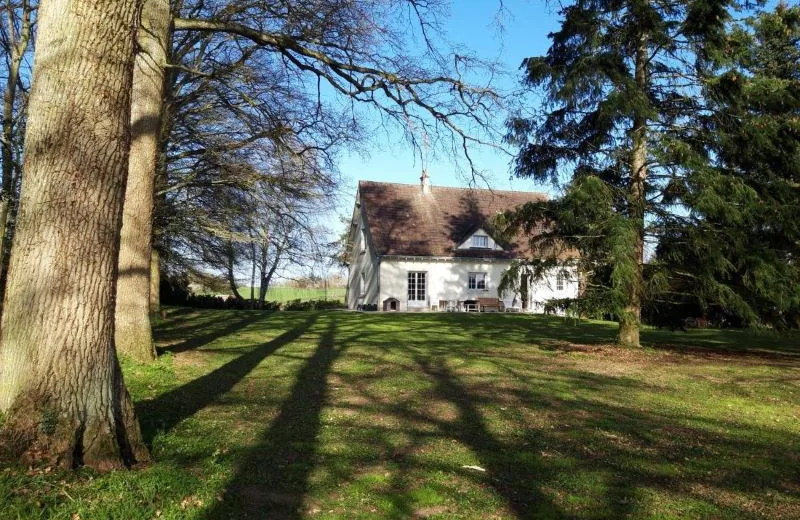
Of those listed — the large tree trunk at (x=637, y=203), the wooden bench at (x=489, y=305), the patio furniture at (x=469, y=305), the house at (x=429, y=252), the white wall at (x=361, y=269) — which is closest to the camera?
the large tree trunk at (x=637, y=203)

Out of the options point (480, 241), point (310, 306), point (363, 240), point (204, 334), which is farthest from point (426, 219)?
point (204, 334)

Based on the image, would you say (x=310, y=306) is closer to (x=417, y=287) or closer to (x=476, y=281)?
(x=417, y=287)

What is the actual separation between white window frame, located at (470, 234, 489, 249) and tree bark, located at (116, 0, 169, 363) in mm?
25390

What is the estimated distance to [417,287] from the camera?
109 feet

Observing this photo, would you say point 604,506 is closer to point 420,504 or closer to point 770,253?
point 420,504

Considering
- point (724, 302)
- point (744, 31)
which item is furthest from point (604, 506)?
point (744, 31)

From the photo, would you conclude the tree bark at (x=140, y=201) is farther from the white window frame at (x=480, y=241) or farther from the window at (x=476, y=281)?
the white window frame at (x=480, y=241)

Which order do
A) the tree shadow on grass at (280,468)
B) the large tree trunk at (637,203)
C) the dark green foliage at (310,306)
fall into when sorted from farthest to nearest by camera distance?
the dark green foliage at (310,306)
the large tree trunk at (637,203)
the tree shadow on grass at (280,468)

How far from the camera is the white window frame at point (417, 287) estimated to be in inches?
1304

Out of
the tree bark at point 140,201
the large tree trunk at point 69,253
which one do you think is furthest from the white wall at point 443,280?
the large tree trunk at point 69,253

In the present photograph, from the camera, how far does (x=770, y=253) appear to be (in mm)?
13102

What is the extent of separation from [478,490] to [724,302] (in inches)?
411

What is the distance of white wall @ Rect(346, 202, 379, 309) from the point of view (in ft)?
111

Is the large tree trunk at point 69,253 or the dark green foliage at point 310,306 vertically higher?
the large tree trunk at point 69,253
